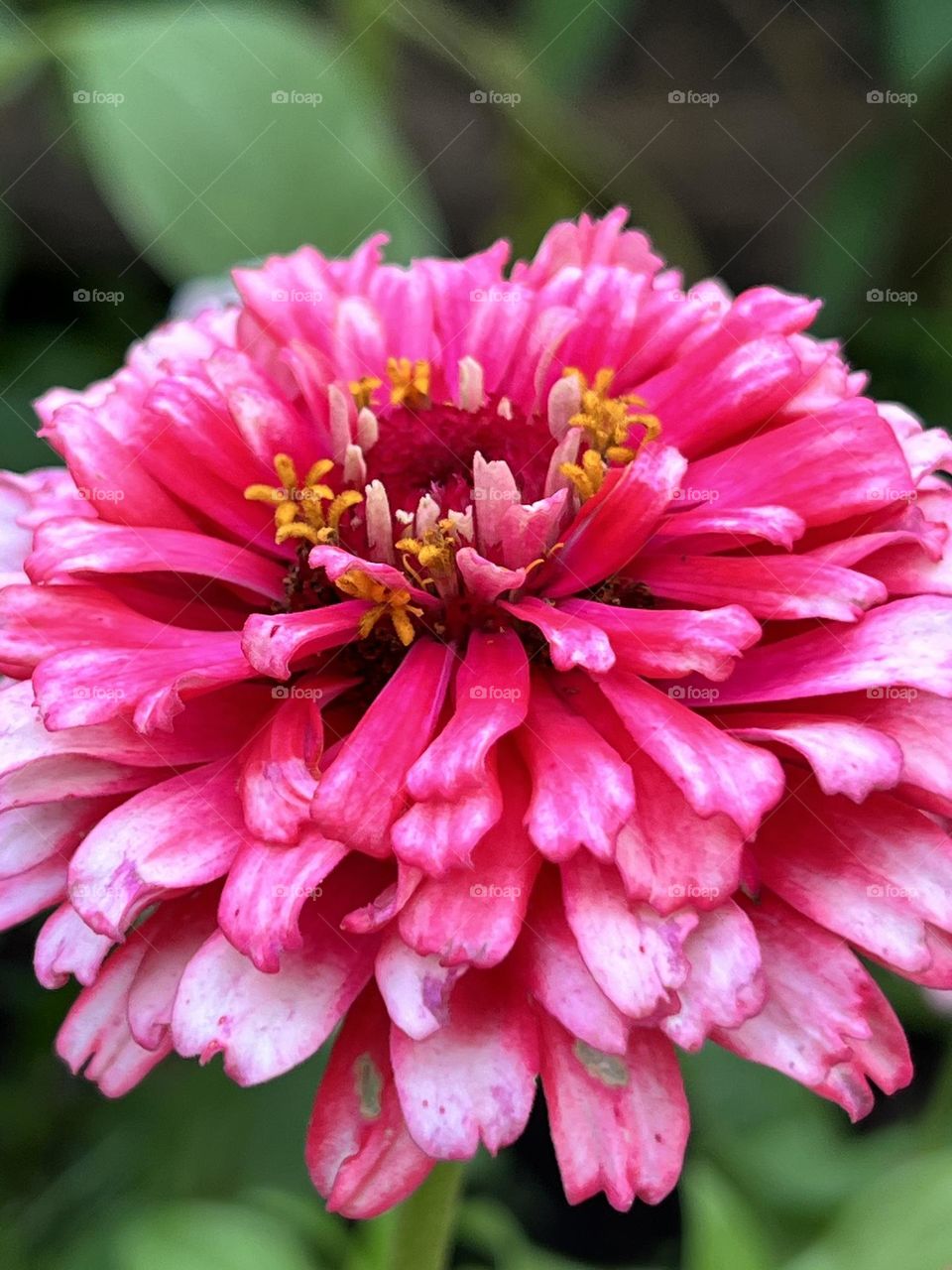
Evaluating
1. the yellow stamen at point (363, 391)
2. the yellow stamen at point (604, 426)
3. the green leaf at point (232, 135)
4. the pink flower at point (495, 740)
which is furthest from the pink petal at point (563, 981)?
the green leaf at point (232, 135)

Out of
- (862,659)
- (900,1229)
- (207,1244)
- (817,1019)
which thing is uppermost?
(862,659)

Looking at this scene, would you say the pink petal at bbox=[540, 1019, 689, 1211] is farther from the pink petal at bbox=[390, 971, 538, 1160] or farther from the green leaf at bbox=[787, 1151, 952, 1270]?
the green leaf at bbox=[787, 1151, 952, 1270]

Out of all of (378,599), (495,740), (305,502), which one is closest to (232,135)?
(305,502)

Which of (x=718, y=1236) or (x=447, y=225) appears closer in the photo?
(x=718, y=1236)

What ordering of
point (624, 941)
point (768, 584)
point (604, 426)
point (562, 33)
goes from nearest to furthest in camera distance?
point (624, 941) → point (768, 584) → point (604, 426) → point (562, 33)

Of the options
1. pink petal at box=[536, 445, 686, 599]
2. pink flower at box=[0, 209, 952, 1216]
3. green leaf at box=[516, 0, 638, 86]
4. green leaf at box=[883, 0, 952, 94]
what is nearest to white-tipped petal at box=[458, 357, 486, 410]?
pink flower at box=[0, 209, 952, 1216]

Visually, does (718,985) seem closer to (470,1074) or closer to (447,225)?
(470,1074)

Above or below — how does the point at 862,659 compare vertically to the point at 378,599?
above
